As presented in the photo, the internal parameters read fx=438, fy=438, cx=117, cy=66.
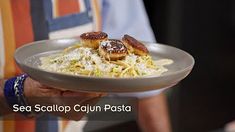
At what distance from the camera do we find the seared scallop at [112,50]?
47 cm

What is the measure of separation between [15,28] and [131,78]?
198mm

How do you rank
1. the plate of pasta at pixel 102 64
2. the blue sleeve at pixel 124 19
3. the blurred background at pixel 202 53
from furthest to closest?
1. the blurred background at pixel 202 53
2. the blue sleeve at pixel 124 19
3. the plate of pasta at pixel 102 64

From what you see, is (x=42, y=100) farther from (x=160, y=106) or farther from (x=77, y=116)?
(x=160, y=106)

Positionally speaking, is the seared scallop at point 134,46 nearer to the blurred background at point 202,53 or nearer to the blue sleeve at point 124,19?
the blue sleeve at point 124,19

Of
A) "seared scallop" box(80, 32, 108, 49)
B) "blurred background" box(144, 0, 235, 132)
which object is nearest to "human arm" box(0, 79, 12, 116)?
"seared scallop" box(80, 32, 108, 49)

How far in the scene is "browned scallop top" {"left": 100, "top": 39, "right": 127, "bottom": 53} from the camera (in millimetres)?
466

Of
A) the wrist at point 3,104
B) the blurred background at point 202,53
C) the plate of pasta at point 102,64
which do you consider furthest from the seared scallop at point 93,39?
the blurred background at point 202,53

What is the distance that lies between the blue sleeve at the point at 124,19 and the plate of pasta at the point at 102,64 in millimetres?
104

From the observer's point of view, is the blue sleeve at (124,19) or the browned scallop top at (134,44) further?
the blue sleeve at (124,19)

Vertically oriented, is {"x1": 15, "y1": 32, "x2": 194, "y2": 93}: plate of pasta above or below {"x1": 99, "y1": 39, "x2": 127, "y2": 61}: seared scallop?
below

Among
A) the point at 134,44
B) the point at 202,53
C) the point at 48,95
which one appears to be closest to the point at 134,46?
the point at 134,44

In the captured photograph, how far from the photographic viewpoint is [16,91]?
0.49 metres

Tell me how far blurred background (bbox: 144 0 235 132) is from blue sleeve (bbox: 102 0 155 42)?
27.4 inches

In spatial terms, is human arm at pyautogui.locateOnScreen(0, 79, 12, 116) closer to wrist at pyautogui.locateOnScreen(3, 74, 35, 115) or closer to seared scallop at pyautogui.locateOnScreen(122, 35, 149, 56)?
wrist at pyautogui.locateOnScreen(3, 74, 35, 115)
